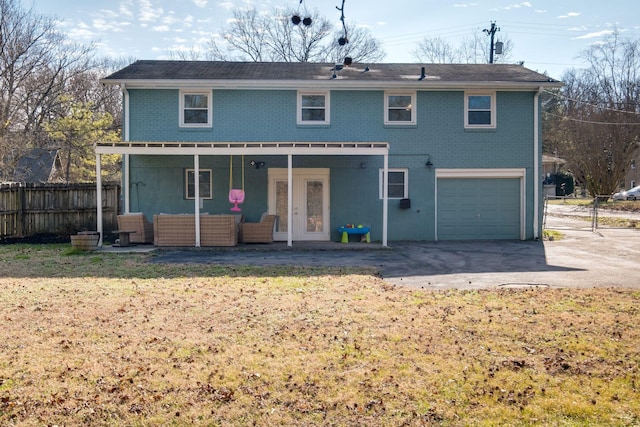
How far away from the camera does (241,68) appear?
59.4 feet

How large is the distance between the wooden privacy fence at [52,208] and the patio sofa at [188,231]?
303 centimetres

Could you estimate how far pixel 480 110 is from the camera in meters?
16.8

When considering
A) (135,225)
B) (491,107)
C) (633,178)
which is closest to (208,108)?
(135,225)

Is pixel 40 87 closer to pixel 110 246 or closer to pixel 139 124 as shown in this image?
pixel 139 124

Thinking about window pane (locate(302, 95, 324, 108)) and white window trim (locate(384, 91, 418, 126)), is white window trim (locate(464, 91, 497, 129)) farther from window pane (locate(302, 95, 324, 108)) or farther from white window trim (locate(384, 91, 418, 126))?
window pane (locate(302, 95, 324, 108))

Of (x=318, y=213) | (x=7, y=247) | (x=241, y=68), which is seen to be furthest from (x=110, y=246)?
(x=241, y=68)

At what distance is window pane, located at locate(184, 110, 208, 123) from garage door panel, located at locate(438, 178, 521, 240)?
24.3 feet

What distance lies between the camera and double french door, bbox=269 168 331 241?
16.3 metres

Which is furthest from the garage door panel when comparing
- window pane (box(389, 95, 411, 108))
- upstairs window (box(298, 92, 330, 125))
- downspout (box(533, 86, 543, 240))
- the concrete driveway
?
upstairs window (box(298, 92, 330, 125))

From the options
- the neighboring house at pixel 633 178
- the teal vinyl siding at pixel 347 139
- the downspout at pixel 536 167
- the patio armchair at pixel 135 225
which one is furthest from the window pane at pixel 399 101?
the neighboring house at pixel 633 178

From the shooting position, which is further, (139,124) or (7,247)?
(139,124)

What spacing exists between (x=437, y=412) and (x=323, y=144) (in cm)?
1121

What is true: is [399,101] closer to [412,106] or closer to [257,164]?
[412,106]

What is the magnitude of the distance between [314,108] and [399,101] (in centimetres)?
260
